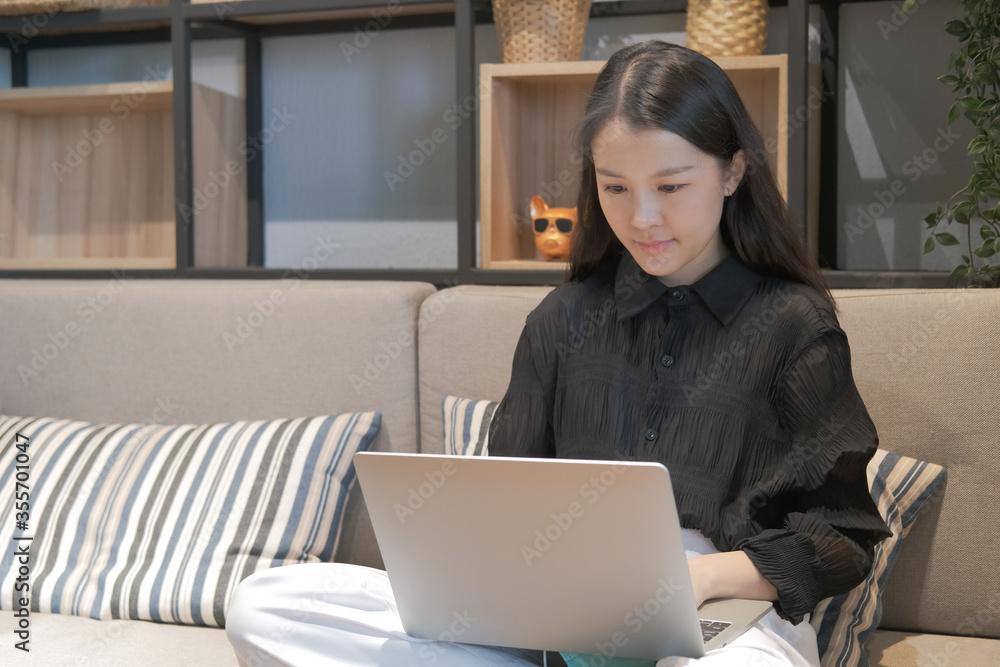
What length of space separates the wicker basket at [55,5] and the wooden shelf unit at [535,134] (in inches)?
29.9

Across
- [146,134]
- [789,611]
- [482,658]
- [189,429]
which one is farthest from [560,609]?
[146,134]

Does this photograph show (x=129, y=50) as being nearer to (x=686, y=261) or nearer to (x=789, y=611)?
(x=686, y=261)

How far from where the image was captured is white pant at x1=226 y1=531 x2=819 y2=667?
97 cm

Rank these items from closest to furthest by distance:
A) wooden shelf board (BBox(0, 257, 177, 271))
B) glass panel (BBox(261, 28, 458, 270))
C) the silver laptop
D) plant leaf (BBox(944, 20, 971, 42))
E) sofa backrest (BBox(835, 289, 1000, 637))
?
1. the silver laptop
2. sofa backrest (BBox(835, 289, 1000, 637))
3. plant leaf (BBox(944, 20, 971, 42))
4. wooden shelf board (BBox(0, 257, 177, 271))
5. glass panel (BBox(261, 28, 458, 270))

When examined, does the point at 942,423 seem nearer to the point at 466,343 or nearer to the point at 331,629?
the point at 466,343

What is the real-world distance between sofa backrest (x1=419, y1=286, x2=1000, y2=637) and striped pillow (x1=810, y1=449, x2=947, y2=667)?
0.04m

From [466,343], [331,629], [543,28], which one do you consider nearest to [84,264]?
[466,343]

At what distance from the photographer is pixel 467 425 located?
5.02ft

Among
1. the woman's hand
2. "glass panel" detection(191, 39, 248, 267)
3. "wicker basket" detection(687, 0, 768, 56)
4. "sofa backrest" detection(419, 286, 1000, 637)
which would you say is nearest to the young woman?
the woman's hand

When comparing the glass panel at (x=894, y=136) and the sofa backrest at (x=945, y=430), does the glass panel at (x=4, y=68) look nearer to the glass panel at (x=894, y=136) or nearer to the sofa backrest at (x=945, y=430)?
the glass panel at (x=894, y=136)

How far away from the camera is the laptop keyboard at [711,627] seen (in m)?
0.89

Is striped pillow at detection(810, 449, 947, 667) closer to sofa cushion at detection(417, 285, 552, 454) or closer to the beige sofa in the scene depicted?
the beige sofa

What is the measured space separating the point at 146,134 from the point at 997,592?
189 cm

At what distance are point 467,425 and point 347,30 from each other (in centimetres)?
101
